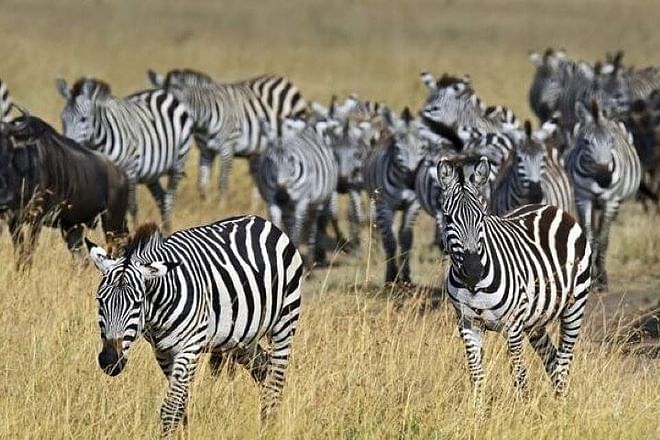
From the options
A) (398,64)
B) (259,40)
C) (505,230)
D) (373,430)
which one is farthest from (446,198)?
(259,40)

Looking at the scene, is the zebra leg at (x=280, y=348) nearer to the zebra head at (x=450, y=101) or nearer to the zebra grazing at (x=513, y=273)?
the zebra grazing at (x=513, y=273)

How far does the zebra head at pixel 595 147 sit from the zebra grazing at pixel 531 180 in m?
0.78

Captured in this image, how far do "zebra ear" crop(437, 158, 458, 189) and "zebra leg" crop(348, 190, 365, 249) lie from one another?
8.50 meters

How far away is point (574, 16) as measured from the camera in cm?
4662

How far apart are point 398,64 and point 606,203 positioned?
1955 centimetres

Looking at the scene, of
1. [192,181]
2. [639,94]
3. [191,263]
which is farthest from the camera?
[639,94]

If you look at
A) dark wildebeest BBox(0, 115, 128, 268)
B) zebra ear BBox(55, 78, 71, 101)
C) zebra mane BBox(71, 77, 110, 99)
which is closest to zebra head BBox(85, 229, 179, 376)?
dark wildebeest BBox(0, 115, 128, 268)

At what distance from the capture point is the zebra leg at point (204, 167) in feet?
61.6

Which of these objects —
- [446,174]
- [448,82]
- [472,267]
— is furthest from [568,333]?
[448,82]

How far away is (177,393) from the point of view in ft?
21.9

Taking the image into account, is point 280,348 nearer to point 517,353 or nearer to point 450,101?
point 517,353

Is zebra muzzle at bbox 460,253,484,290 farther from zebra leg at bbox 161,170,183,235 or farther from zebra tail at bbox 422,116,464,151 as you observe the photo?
zebra leg at bbox 161,170,183,235

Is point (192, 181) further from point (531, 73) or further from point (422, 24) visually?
point (422, 24)

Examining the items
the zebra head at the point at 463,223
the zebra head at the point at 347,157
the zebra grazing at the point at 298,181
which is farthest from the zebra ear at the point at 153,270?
the zebra head at the point at 347,157
